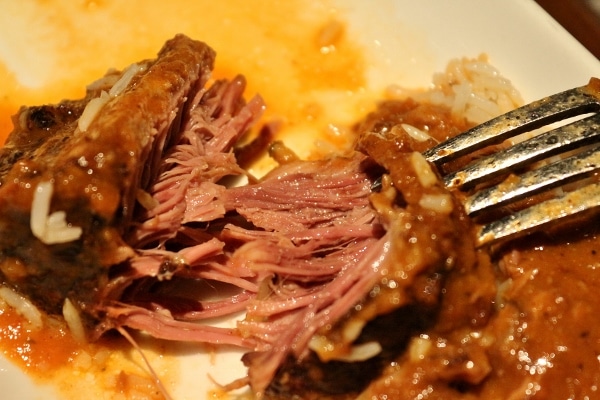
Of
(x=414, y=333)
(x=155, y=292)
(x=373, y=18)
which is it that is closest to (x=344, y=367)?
(x=414, y=333)

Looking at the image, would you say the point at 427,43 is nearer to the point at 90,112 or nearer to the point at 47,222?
the point at 90,112

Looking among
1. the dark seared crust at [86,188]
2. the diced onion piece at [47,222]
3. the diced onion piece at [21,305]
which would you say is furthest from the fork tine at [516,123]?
the diced onion piece at [21,305]

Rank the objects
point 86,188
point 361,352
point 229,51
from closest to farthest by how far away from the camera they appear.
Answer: point 361,352 → point 86,188 → point 229,51

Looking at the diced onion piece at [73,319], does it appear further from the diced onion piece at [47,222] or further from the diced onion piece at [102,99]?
the diced onion piece at [102,99]

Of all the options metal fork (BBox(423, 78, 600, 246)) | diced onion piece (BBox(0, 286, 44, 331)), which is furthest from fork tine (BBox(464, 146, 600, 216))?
diced onion piece (BBox(0, 286, 44, 331))

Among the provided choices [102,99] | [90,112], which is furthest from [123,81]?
[90,112]
